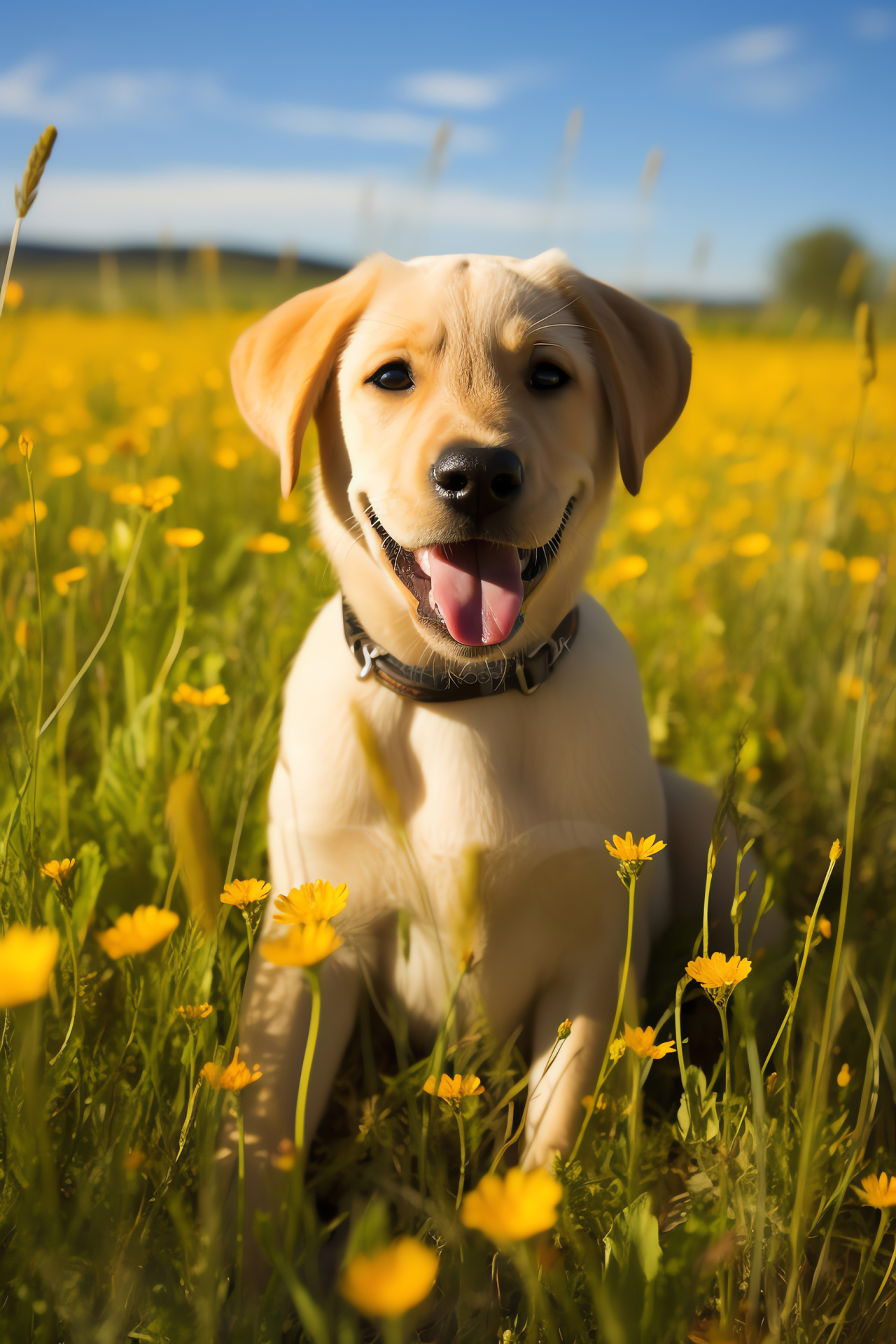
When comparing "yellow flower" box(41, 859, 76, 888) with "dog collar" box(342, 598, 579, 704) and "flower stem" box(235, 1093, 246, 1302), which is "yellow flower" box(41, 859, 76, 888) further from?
"dog collar" box(342, 598, 579, 704)

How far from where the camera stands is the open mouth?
150cm

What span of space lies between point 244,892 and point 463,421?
85 centimetres

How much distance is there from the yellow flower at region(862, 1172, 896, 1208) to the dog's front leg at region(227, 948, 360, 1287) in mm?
844

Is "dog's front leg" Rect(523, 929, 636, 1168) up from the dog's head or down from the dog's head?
down

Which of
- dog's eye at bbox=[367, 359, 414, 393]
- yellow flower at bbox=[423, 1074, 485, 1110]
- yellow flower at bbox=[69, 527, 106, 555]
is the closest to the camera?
yellow flower at bbox=[423, 1074, 485, 1110]

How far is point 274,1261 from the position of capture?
0.79 meters

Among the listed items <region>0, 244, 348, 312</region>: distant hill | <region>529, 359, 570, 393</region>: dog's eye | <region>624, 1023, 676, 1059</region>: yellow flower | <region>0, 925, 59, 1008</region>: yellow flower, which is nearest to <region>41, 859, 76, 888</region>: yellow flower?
<region>0, 925, 59, 1008</region>: yellow flower

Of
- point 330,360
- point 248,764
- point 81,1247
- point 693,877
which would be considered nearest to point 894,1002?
point 693,877

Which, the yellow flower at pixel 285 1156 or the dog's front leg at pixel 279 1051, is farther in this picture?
the dog's front leg at pixel 279 1051

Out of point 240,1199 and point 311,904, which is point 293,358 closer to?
point 311,904

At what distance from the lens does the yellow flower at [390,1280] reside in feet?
1.90

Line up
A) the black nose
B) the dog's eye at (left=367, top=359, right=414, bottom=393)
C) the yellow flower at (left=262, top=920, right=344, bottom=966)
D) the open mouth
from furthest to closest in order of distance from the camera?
the dog's eye at (left=367, top=359, right=414, bottom=393)
the open mouth
the black nose
the yellow flower at (left=262, top=920, right=344, bottom=966)

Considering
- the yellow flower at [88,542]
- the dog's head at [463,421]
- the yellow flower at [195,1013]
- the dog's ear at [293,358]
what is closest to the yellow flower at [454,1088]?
the yellow flower at [195,1013]

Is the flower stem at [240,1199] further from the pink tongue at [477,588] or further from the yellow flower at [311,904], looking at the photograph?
the pink tongue at [477,588]
